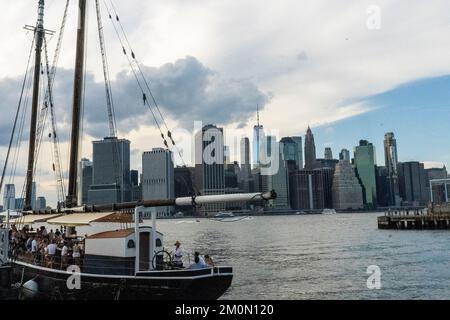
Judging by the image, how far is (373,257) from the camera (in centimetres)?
5444

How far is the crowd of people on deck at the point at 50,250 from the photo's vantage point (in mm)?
23188

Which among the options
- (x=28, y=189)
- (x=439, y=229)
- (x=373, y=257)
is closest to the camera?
(x=28, y=189)

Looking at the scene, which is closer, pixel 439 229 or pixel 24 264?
pixel 24 264

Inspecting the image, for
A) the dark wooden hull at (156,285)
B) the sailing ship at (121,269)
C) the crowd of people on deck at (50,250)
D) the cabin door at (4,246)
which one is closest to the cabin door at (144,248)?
the sailing ship at (121,269)

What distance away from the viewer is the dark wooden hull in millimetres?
20188

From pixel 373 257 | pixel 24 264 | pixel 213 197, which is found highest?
pixel 213 197

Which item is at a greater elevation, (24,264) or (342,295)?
(24,264)

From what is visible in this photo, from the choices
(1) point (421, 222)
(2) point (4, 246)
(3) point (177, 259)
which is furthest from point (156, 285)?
(1) point (421, 222)

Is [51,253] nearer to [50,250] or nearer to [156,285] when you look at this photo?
[50,250]
